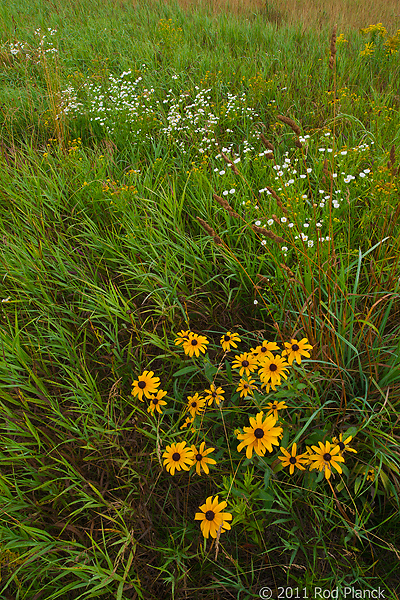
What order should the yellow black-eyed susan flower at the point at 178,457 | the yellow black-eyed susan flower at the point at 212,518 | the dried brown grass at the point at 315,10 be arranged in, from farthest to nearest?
1. the dried brown grass at the point at 315,10
2. the yellow black-eyed susan flower at the point at 178,457
3. the yellow black-eyed susan flower at the point at 212,518

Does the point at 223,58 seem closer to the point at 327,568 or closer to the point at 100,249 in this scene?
the point at 100,249

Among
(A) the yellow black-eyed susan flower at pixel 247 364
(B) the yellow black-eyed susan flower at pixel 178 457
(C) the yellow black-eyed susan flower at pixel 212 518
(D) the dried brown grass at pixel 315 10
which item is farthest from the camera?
(D) the dried brown grass at pixel 315 10

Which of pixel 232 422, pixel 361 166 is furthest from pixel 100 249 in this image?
pixel 361 166

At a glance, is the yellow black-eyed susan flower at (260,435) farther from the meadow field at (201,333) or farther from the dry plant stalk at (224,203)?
the dry plant stalk at (224,203)

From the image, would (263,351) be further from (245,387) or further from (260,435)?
(260,435)

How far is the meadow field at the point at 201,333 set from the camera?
126 centimetres

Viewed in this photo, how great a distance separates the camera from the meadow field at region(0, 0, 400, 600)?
49.5 inches

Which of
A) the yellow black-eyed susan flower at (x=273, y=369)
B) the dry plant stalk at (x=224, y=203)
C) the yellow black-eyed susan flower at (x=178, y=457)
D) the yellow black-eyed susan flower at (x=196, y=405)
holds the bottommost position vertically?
the yellow black-eyed susan flower at (x=178, y=457)

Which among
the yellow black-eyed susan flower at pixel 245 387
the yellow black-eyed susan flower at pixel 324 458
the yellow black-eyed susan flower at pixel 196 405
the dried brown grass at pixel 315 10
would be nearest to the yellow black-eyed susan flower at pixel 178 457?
the yellow black-eyed susan flower at pixel 196 405

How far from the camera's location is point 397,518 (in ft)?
4.22

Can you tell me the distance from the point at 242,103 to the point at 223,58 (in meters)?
1.11

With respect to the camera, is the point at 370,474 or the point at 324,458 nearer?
the point at 324,458

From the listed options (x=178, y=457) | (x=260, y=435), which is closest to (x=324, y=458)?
(x=260, y=435)

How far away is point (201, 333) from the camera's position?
6.21 feet
